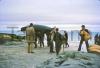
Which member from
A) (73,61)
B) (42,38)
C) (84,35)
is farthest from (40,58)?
(84,35)

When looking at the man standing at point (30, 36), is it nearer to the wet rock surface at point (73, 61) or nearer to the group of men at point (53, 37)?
the group of men at point (53, 37)

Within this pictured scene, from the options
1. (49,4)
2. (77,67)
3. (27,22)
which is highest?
(49,4)

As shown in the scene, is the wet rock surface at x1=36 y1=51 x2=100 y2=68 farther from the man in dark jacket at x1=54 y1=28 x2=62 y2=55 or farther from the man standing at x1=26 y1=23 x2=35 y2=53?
the man standing at x1=26 y1=23 x2=35 y2=53

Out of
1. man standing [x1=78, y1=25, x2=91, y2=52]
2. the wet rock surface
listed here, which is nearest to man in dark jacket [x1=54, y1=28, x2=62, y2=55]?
the wet rock surface

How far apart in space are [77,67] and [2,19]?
3.57 feet

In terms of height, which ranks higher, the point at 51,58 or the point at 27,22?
the point at 27,22

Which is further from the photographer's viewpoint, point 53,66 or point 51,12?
point 51,12

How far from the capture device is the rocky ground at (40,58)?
3.10 meters

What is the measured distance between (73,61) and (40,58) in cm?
40

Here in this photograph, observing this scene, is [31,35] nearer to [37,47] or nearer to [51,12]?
[37,47]

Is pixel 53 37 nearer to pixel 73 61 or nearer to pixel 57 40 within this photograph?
pixel 57 40

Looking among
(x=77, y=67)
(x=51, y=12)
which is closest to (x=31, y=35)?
(x=51, y=12)

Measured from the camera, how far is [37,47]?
10.9ft

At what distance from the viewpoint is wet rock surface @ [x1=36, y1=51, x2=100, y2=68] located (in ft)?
10.0
